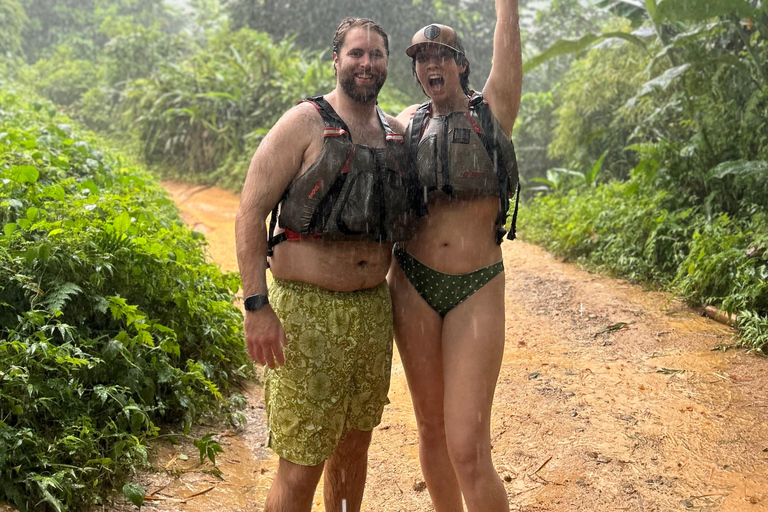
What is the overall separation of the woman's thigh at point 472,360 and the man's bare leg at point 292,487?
1.83ft

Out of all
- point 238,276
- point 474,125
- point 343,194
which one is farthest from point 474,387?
point 238,276

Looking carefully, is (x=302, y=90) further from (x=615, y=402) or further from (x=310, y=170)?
(x=310, y=170)

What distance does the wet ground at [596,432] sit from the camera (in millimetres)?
3510

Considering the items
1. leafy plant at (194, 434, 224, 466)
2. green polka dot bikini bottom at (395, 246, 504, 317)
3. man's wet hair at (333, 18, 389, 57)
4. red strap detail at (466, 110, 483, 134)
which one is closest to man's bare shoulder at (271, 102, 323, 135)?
man's wet hair at (333, 18, 389, 57)

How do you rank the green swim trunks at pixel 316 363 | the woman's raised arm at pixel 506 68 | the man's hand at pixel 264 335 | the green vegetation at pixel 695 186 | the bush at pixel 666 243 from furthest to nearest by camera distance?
1. the green vegetation at pixel 695 186
2. the bush at pixel 666 243
3. the woman's raised arm at pixel 506 68
4. the green swim trunks at pixel 316 363
5. the man's hand at pixel 264 335

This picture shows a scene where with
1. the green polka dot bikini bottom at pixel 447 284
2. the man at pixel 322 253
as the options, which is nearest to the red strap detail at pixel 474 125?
the man at pixel 322 253

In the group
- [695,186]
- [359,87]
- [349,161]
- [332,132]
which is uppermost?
[359,87]

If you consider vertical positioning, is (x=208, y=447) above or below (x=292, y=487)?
below

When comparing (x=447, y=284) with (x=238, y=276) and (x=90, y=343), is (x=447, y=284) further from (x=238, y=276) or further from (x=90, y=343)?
(x=238, y=276)

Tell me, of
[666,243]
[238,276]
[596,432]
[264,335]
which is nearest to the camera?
[264,335]

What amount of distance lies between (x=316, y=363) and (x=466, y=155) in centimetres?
98

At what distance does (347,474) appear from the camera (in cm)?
294

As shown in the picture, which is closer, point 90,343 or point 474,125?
point 474,125

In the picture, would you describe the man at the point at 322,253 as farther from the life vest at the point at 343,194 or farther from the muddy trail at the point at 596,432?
the muddy trail at the point at 596,432
